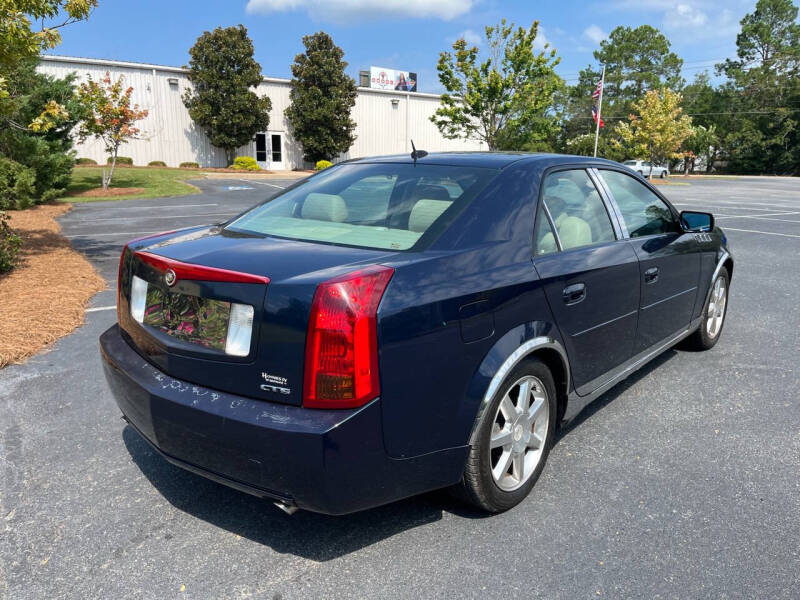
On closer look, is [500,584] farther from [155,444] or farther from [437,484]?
[155,444]

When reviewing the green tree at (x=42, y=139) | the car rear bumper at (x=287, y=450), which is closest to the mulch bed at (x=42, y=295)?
the car rear bumper at (x=287, y=450)

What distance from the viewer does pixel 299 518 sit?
8.99 ft

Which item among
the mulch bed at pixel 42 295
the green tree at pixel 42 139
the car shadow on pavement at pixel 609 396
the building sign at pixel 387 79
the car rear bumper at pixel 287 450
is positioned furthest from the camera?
the building sign at pixel 387 79

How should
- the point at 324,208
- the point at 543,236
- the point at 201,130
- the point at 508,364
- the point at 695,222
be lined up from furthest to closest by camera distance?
the point at 201,130, the point at 695,222, the point at 324,208, the point at 543,236, the point at 508,364

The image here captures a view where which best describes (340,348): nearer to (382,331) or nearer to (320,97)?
(382,331)

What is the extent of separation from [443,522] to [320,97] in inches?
1577

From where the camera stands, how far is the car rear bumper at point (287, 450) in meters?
2.09

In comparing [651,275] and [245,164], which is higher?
[245,164]

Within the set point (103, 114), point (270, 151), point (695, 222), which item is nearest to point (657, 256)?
point (695, 222)

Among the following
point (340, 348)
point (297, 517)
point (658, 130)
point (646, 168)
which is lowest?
point (297, 517)

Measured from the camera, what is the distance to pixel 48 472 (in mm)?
3059

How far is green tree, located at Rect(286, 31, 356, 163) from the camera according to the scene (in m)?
39.7

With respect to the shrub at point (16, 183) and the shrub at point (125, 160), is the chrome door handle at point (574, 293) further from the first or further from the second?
the shrub at point (125, 160)

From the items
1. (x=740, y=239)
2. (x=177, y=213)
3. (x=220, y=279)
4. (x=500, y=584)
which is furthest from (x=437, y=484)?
(x=177, y=213)
